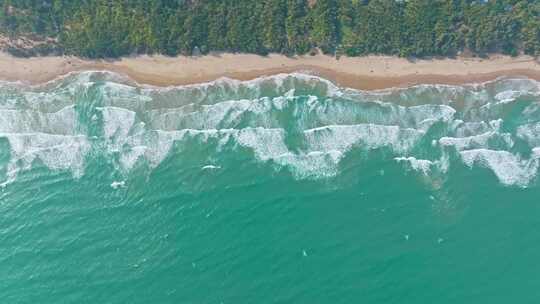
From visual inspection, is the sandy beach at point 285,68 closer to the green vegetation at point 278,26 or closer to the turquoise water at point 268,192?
the green vegetation at point 278,26

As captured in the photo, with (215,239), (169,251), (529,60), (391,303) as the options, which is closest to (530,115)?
(529,60)

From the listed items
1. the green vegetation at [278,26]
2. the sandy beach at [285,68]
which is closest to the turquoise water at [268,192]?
the sandy beach at [285,68]

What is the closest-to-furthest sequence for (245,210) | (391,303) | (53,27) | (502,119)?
(391,303) → (245,210) → (502,119) → (53,27)

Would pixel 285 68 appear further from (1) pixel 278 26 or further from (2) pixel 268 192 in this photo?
(2) pixel 268 192

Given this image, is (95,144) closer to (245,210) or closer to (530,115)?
(245,210)

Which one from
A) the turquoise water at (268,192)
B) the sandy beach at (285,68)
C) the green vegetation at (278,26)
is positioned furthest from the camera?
the sandy beach at (285,68)

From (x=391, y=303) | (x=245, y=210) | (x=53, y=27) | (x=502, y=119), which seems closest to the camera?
(x=391, y=303)
